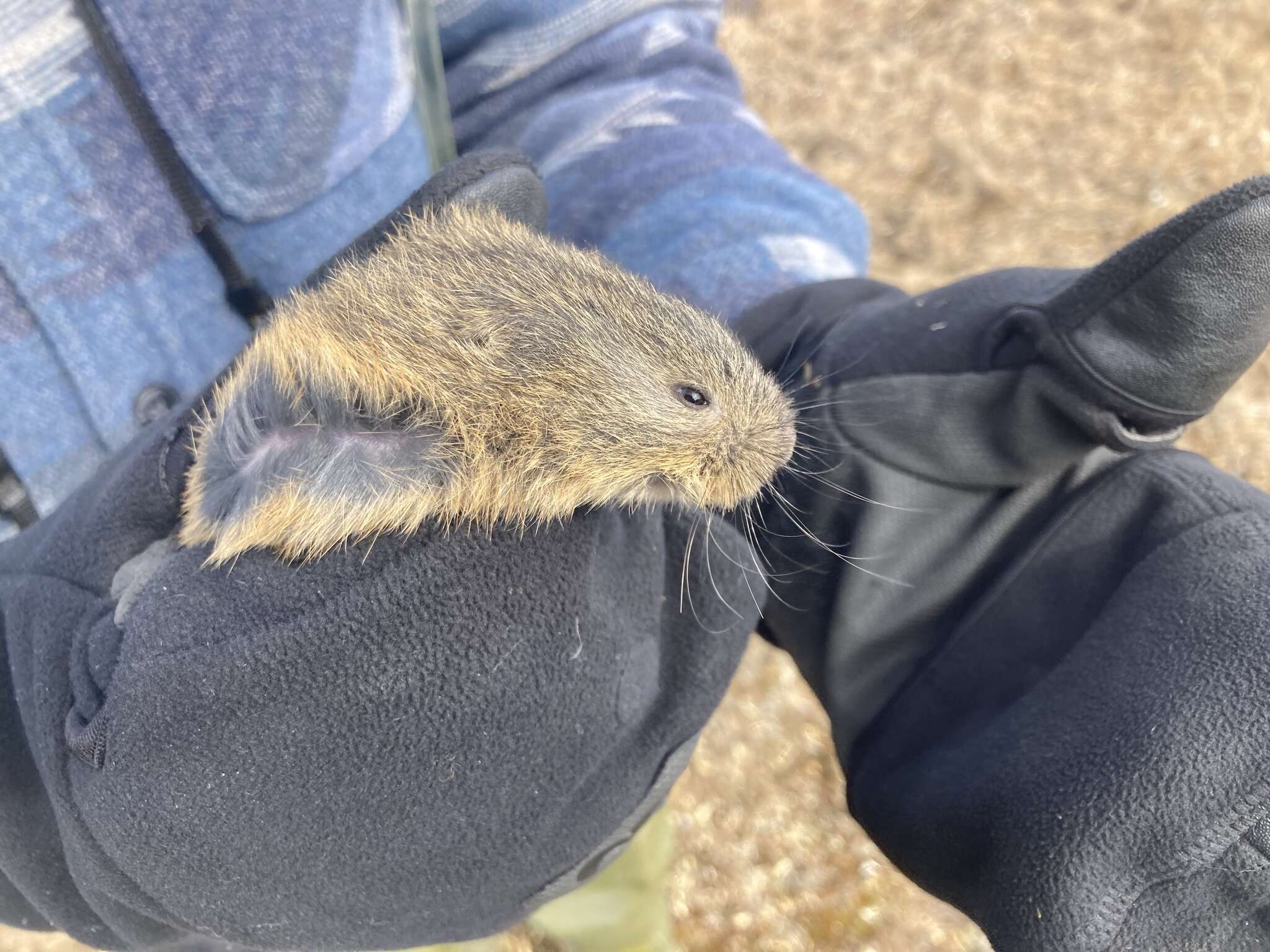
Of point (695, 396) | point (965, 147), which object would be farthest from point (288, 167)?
point (965, 147)

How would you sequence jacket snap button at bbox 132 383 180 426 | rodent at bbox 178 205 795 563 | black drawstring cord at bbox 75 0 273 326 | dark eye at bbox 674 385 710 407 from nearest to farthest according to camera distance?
rodent at bbox 178 205 795 563 < dark eye at bbox 674 385 710 407 < black drawstring cord at bbox 75 0 273 326 < jacket snap button at bbox 132 383 180 426

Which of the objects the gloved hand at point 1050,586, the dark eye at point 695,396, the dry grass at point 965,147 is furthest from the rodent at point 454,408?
the dry grass at point 965,147

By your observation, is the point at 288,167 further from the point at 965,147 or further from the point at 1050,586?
the point at 965,147

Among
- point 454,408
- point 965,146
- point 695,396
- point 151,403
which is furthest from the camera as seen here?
point 965,146

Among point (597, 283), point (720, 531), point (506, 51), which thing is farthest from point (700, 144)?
point (720, 531)

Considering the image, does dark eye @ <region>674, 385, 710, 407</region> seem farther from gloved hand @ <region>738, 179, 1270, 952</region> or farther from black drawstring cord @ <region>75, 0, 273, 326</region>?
black drawstring cord @ <region>75, 0, 273, 326</region>

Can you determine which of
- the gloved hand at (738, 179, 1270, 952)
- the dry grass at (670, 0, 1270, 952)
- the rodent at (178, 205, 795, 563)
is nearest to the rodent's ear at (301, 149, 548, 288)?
the rodent at (178, 205, 795, 563)
